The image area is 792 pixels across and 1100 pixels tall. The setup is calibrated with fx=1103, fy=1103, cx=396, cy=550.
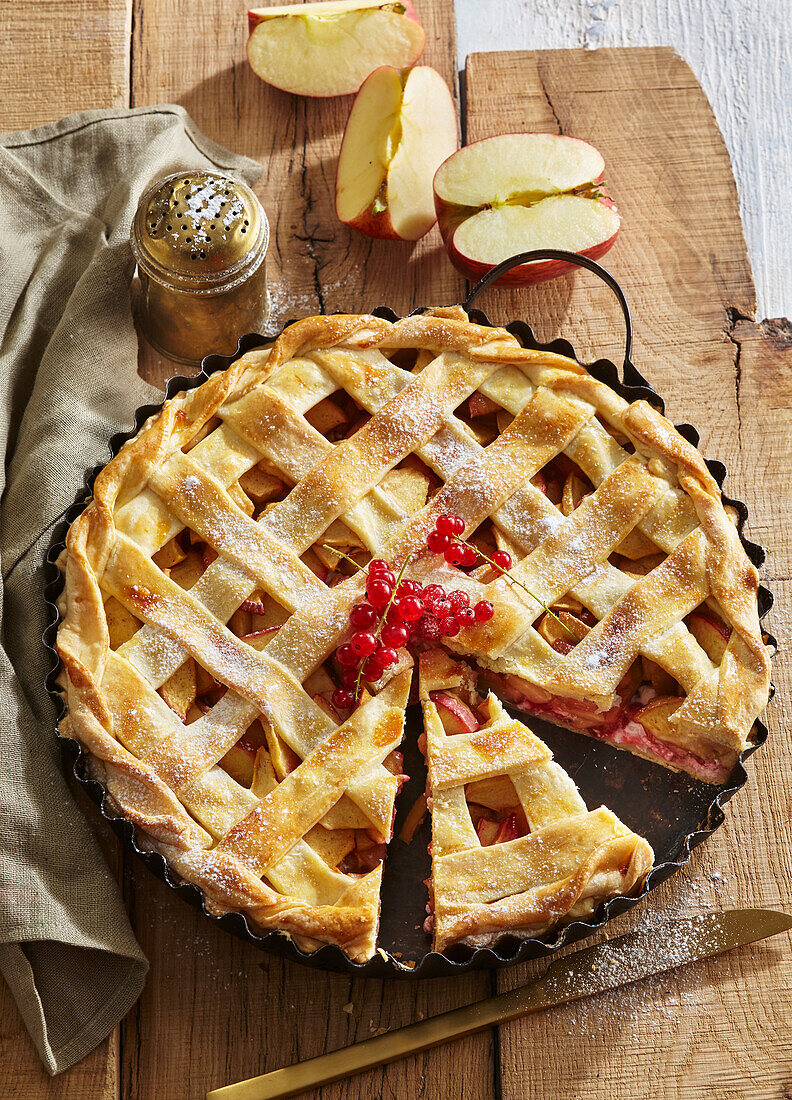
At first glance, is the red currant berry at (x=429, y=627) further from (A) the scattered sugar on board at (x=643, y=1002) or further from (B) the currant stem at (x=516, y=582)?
(A) the scattered sugar on board at (x=643, y=1002)

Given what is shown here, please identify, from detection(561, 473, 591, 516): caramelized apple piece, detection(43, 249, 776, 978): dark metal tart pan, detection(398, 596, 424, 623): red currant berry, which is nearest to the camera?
detection(43, 249, 776, 978): dark metal tart pan

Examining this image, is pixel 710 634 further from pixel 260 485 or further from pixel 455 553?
pixel 260 485

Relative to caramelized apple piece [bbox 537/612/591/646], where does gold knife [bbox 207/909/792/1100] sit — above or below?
below

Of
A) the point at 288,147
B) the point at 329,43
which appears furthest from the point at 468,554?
the point at 329,43

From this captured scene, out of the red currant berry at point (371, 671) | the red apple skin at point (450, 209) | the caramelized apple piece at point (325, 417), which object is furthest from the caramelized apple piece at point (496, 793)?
the red apple skin at point (450, 209)

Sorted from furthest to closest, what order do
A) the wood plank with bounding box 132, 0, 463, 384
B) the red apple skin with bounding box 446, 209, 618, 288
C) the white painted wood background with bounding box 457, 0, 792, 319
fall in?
the white painted wood background with bounding box 457, 0, 792, 319, the wood plank with bounding box 132, 0, 463, 384, the red apple skin with bounding box 446, 209, 618, 288

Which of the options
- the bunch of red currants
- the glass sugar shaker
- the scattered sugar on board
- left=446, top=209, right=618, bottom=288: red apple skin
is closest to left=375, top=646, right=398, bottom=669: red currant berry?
the bunch of red currants

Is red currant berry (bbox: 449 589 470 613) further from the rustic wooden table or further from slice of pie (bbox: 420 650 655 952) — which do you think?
the rustic wooden table

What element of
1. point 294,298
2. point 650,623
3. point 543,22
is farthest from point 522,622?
point 543,22
